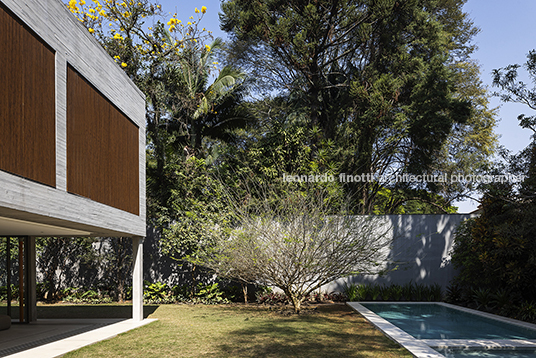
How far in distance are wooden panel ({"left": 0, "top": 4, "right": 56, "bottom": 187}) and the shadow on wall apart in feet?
32.6

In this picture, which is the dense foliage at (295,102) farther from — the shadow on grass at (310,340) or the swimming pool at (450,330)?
the shadow on grass at (310,340)

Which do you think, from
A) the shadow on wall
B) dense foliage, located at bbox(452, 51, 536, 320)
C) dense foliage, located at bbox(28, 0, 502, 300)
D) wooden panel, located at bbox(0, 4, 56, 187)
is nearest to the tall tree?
dense foliage, located at bbox(28, 0, 502, 300)

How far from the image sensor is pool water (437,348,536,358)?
20.7 feet

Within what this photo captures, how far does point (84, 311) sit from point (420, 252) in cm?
1003

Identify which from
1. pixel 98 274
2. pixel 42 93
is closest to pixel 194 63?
pixel 98 274

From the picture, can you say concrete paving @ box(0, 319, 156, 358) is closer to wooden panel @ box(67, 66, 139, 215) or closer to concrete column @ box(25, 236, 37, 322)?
concrete column @ box(25, 236, 37, 322)

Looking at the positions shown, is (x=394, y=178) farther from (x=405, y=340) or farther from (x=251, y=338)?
(x=251, y=338)

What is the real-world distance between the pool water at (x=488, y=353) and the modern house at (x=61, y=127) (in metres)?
5.91

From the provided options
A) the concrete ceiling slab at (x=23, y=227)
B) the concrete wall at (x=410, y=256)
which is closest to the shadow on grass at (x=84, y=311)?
the concrete wall at (x=410, y=256)

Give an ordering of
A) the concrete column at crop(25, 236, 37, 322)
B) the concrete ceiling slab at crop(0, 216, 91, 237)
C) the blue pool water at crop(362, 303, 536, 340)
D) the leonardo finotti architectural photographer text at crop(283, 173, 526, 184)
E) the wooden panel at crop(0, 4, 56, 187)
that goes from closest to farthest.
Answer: the wooden panel at crop(0, 4, 56, 187)
the concrete ceiling slab at crop(0, 216, 91, 237)
the blue pool water at crop(362, 303, 536, 340)
the concrete column at crop(25, 236, 37, 322)
the leonardo finotti architectural photographer text at crop(283, 173, 526, 184)

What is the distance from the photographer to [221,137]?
57.4 ft

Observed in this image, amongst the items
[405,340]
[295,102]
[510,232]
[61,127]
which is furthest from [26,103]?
[295,102]

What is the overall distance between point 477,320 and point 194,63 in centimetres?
1202

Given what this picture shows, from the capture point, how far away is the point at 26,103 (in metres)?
5.21
